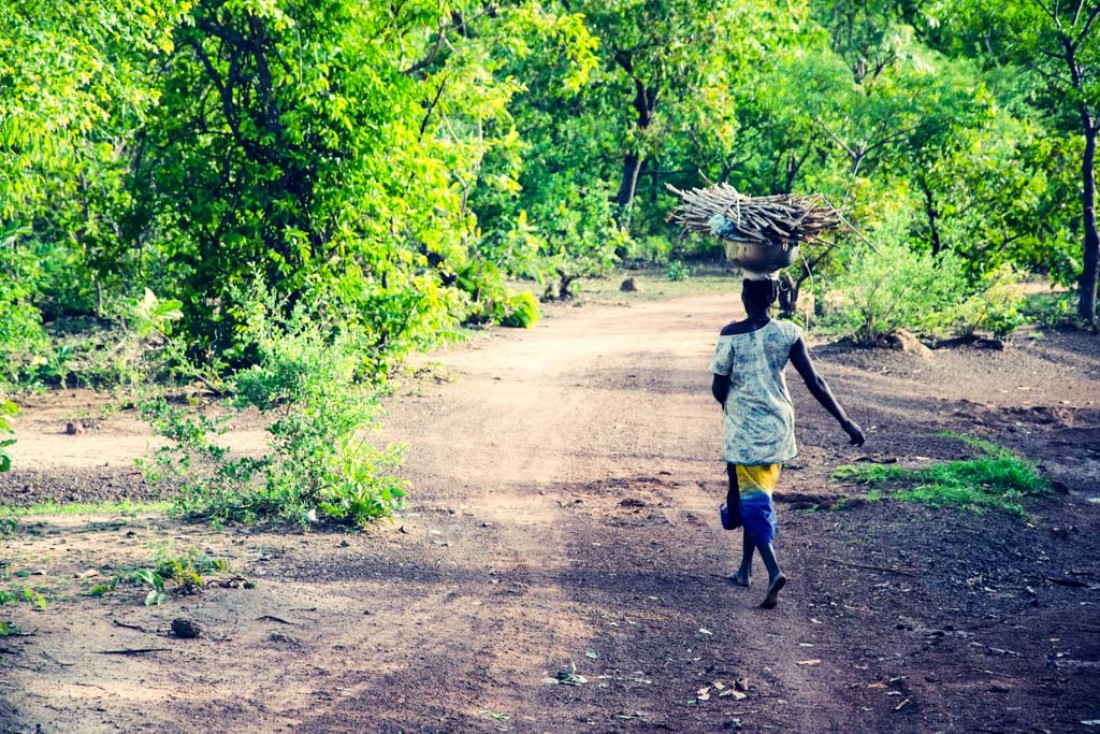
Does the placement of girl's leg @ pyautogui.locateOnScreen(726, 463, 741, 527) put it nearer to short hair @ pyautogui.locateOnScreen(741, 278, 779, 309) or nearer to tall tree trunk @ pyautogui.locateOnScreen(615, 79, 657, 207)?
short hair @ pyautogui.locateOnScreen(741, 278, 779, 309)

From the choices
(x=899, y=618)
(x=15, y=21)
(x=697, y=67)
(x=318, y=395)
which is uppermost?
(x=697, y=67)

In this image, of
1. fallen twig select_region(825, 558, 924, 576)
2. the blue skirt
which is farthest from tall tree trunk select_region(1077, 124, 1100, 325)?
the blue skirt

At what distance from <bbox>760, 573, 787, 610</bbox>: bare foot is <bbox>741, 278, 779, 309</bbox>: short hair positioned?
144cm

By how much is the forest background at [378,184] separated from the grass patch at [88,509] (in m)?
0.42

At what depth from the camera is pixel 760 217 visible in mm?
6078

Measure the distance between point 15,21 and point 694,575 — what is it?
658 centimetres

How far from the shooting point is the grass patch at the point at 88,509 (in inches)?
297

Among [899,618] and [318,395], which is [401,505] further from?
[899,618]

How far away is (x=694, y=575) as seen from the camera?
21.4ft

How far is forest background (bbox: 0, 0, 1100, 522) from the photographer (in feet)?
28.3

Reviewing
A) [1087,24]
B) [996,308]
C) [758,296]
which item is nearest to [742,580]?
[758,296]

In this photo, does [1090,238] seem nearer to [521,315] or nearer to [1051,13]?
[1051,13]

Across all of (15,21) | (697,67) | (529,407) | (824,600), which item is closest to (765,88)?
(697,67)

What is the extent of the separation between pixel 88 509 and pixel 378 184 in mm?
4607
